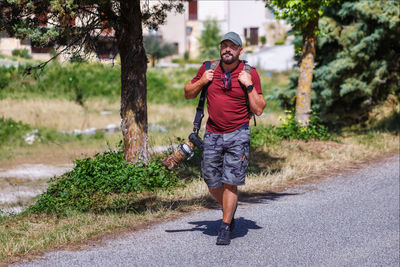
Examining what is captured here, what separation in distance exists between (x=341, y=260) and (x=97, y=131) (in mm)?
16873

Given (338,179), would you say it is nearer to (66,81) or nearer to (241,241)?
(241,241)

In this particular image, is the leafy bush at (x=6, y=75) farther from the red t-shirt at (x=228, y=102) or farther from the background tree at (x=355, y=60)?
the red t-shirt at (x=228, y=102)

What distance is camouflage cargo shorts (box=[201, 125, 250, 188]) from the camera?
227 inches

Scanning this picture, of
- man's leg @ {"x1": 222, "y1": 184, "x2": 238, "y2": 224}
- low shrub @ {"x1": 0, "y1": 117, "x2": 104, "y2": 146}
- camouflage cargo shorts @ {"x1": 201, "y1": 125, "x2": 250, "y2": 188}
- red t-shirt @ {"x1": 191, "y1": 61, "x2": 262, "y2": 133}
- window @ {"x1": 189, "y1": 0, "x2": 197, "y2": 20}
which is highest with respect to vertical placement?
window @ {"x1": 189, "y1": 0, "x2": 197, "y2": 20}

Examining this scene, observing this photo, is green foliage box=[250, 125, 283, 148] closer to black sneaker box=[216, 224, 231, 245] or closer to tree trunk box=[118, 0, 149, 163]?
tree trunk box=[118, 0, 149, 163]

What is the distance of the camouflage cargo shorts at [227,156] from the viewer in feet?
18.9

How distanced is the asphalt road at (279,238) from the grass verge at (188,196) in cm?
32

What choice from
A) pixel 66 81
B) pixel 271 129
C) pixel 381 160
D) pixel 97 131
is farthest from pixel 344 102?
pixel 66 81

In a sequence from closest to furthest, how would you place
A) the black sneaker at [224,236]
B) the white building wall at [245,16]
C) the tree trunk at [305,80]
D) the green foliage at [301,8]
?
1. the black sneaker at [224,236]
2. the green foliage at [301,8]
3. the tree trunk at [305,80]
4. the white building wall at [245,16]

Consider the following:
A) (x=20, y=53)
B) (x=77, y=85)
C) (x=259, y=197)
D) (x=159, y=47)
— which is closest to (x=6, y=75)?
(x=20, y=53)

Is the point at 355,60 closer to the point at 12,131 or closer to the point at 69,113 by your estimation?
the point at 12,131

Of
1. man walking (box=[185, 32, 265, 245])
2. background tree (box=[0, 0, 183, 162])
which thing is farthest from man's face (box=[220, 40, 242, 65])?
background tree (box=[0, 0, 183, 162])

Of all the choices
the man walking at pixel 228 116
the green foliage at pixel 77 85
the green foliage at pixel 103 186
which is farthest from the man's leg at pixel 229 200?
the green foliage at pixel 77 85

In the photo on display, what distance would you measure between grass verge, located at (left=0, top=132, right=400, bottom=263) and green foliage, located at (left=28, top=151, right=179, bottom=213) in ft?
0.60
